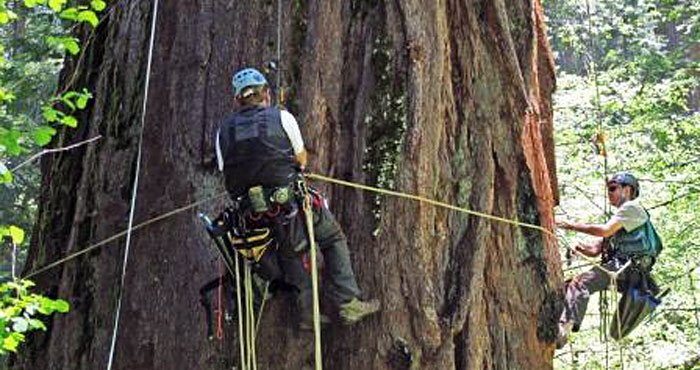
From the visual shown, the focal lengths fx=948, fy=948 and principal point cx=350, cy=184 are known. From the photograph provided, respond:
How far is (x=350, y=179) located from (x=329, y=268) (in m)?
0.54

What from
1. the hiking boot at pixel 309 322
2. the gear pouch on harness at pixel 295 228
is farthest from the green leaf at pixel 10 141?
the hiking boot at pixel 309 322

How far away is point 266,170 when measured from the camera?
432 cm

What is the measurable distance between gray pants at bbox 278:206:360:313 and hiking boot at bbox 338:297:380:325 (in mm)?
36

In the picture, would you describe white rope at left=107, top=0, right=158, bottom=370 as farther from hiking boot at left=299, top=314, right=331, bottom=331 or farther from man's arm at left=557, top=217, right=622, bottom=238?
man's arm at left=557, top=217, right=622, bottom=238

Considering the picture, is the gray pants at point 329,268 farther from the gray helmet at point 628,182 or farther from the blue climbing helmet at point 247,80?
the gray helmet at point 628,182

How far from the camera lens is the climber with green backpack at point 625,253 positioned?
6.26m

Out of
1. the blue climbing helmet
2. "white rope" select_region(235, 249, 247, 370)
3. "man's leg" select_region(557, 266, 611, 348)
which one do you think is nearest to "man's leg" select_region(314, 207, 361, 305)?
"white rope" select_region(235, 249, 247, 370)

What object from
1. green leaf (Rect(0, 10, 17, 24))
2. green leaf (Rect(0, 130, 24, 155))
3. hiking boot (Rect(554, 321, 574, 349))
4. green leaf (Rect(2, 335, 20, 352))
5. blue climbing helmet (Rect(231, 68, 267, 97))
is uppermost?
green leaf (Rect(0, 10, 17, 24))

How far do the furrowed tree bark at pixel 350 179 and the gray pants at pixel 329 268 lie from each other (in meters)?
0.15

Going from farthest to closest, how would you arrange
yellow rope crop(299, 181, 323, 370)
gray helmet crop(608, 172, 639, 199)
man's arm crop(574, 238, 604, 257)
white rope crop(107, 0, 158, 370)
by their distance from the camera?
man's arm crop(574, 238, 604, 257) < gray helmet crop(608, 172, 639, 199) < white rope crop(107, 0, 158, 370) < yellow rope crop(299, 181, 323, 370)

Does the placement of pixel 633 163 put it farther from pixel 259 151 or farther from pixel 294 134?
pixel 259 151

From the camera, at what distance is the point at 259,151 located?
4328 mm

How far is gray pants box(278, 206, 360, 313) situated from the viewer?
460 cm

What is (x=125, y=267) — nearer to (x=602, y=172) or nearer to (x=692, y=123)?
(x=602, y=172)
